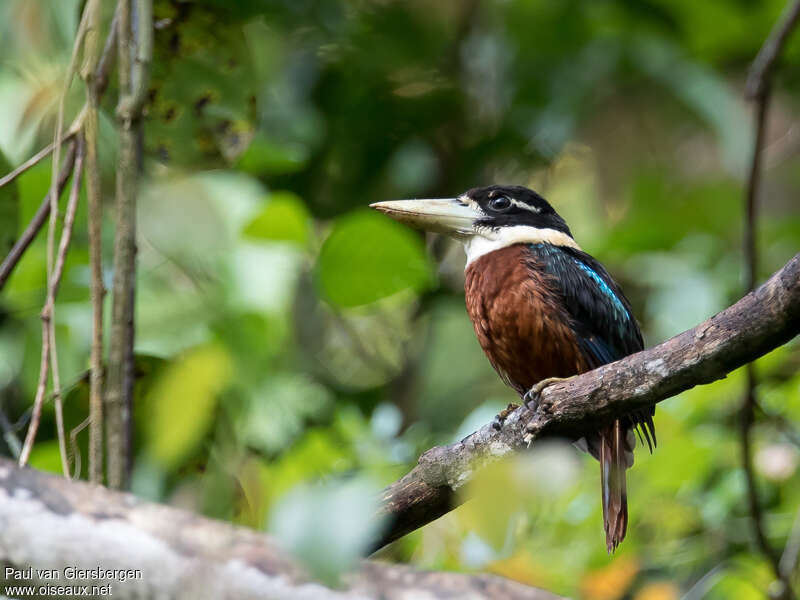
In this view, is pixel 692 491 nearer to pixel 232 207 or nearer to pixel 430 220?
pixel 430 220

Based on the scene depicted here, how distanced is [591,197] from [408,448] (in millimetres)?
2996

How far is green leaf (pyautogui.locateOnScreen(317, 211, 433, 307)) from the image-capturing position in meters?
3.10

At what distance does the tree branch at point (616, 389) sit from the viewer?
189 centimetres

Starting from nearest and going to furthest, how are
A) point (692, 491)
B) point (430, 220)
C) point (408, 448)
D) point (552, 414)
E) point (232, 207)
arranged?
1. point (552, 414)
2. point (232, 207)
3. point (430, 220)
4. point (408, 448)
5. point (692, 491)

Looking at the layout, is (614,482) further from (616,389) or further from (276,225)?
(276,225)

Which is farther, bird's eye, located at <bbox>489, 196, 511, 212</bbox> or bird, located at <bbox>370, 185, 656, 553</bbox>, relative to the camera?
bird's eye, located at <bbox>489, 196, 511, 212</bbox>

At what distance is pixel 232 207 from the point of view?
3.19 meters

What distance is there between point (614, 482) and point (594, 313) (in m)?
0.53

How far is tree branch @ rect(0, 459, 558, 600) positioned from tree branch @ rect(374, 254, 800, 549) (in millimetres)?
636

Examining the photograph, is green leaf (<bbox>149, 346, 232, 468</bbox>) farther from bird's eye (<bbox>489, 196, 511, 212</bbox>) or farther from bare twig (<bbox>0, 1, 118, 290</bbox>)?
bird's eye (<bbox>489, 196, 511, 212</bbox>)

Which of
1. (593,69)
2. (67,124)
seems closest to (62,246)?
(67,124)

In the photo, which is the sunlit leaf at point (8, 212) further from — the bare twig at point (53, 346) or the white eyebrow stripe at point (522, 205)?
the white eyebrow stripe at point (522, 205)

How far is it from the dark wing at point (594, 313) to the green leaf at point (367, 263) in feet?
1.59

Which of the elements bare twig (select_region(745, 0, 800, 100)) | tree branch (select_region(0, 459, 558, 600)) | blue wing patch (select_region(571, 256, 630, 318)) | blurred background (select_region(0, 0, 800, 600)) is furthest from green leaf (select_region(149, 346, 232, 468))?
bare twig (select_region(745, 0, 800, 100))
